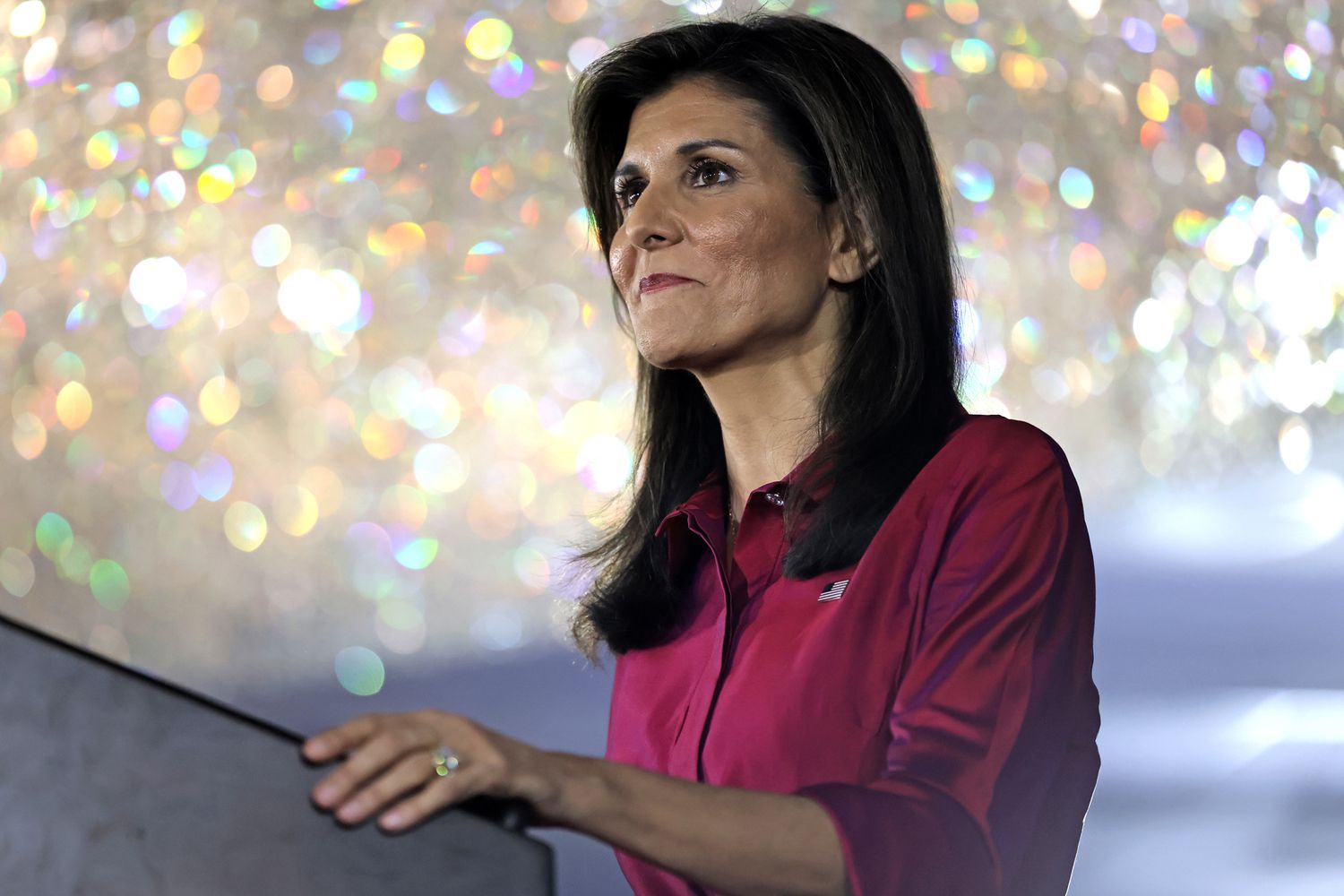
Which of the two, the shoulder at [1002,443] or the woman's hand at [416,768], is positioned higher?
the shoulder at [1002,443]

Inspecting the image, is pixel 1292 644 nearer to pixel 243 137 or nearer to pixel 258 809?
pixel 243 137

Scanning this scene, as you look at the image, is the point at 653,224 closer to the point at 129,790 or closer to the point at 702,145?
the point at 702,145

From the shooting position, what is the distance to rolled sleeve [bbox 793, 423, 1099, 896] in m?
0.65

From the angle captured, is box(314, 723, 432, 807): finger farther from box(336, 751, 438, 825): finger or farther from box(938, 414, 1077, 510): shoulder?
box(938, 414, 1077, 510): shoulder

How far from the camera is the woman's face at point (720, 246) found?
0.93 m

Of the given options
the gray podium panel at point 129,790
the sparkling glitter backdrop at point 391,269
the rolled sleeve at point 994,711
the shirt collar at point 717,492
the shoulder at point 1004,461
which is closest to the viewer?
the gray podium panel at point 129,790

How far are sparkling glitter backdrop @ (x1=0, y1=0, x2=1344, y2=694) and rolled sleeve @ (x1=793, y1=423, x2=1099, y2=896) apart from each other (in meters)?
1.63

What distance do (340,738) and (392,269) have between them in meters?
2.12

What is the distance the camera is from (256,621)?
2.39 m

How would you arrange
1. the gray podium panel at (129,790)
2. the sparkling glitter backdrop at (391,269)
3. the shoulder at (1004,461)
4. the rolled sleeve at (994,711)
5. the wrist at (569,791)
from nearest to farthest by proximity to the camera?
1. the gray podium panel at (129,790)
2. the wrist at (569,791)
3. the rolled sleeve at (994,711)
4. the shoulder at (1004,461)
5. the sparkling glitter backdrop at (391,269)

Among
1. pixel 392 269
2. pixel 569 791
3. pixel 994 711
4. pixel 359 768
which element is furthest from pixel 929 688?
pixel 392 269

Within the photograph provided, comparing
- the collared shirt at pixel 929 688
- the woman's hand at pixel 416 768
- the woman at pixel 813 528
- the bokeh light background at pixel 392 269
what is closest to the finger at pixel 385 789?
the woman's hand at pixel 416 768

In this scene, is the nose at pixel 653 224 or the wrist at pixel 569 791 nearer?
the wrist at pixel 569 791

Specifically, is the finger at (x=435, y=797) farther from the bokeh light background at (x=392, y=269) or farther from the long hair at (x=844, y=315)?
the bokeh light background at (x=392, y=269)
